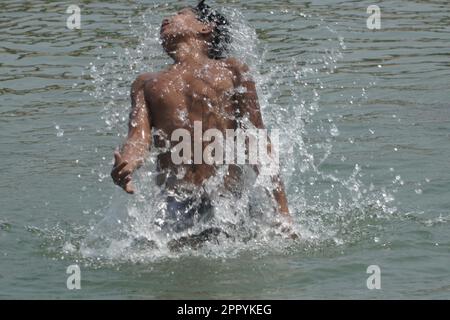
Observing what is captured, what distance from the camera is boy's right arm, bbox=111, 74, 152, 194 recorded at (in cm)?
620

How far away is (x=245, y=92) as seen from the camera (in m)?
6.88

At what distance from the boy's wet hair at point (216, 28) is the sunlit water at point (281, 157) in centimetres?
45

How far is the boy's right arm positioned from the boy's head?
0.28 meters

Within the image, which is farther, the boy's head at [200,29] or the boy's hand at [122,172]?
the boy's head at [200,29]

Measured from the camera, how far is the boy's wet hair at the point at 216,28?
7078 millimetres

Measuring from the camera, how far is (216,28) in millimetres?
7113

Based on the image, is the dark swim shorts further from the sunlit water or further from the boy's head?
the boy's head

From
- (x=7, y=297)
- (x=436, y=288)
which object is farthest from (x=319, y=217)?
(x=7, y=297)

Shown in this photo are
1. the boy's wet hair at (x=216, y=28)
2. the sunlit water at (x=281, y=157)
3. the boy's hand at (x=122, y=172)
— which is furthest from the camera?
the boy's wet hair at (x=216, y=28)

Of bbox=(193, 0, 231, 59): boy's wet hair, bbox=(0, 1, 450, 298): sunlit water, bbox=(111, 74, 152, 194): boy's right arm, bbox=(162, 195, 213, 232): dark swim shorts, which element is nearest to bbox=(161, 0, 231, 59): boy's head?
bbox=(193, 0, 231, 59): boy's wet hair

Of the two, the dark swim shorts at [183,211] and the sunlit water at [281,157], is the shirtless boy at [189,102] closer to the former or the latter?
the dark swim shorts at [183,211]

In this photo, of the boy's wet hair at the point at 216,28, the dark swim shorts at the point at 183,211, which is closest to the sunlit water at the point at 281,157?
the dark swim shorts at the point at 183,211

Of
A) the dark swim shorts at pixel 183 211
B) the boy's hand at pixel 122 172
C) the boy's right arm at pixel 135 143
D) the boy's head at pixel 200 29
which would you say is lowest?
the dark swim shorts at pixel 183 211
